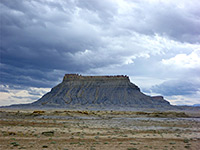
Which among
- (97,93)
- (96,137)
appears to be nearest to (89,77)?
(97,93)

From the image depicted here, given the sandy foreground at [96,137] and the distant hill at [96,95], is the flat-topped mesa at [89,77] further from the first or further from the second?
the sandy foreground at [96,137]

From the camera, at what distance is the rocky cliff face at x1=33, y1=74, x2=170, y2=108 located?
142 metres

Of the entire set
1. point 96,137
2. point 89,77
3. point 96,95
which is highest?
point 89,77

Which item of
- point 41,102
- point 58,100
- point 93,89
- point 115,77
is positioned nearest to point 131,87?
point 115,77

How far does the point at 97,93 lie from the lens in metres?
154

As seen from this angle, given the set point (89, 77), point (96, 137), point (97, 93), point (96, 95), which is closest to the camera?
point (96, 137)

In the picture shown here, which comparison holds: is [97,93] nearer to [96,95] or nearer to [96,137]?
[96,95]

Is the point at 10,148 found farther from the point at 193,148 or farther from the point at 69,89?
the point at 69,89

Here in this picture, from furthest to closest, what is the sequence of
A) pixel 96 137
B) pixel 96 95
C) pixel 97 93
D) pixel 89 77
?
pixel 89 77 < pixel 97 93 < pixel 96 95 < pixel 96 137

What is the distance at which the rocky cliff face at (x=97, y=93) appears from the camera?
467 ft

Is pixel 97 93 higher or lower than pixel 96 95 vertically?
higher

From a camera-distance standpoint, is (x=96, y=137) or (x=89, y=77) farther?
(x=89, y=77)

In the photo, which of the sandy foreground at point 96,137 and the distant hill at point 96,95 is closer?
the sandy foreground at point 96,137

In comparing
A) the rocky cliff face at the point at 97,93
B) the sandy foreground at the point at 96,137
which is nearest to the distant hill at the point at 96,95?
the rocky cliff face at the point at 97,93
